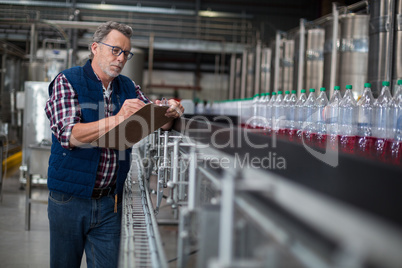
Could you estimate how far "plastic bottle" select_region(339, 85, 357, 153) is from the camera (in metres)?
2.00

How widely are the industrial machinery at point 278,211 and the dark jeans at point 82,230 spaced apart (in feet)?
1.22

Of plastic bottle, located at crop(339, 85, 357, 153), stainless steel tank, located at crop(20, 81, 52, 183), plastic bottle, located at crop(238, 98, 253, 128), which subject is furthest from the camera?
stainless steel tank, located at crop(20, 81, 52, 183)

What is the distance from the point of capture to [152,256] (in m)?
1.24

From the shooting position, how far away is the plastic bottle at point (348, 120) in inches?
78.9

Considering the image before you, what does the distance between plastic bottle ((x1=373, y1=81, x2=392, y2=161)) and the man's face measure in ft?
3.53

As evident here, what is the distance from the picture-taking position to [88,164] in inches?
74.4

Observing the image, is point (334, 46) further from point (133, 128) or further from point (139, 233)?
point (139, 233)

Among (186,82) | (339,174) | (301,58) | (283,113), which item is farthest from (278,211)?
(186,82)

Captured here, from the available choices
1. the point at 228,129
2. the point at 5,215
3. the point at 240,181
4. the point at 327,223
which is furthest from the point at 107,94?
the point at 5,215

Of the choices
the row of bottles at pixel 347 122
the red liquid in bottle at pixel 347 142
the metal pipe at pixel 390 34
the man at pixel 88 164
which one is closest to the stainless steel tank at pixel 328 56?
the metal pipe at pixel 390 34

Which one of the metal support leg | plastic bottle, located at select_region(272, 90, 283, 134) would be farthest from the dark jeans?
the metal support leg

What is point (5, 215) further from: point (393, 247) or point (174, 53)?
point (174, 53)

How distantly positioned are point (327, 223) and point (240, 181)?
0.71ft

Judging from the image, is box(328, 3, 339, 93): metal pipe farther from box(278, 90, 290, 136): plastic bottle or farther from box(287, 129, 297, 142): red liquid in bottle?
box(287, 129, 297, 142): red liquid in bottle
